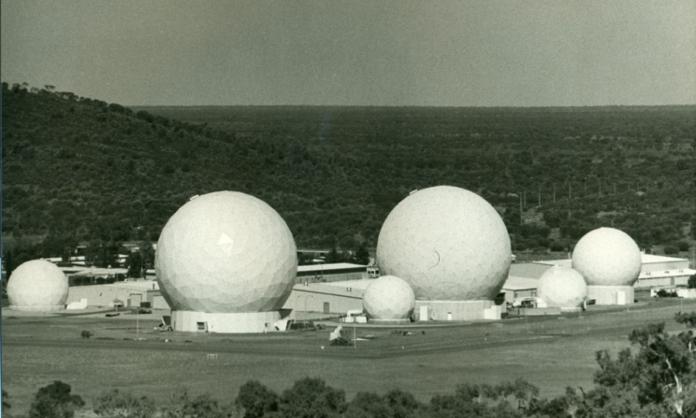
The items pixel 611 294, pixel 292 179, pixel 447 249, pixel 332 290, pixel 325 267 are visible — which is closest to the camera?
pixel 447 249

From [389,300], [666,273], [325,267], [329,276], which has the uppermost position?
[666,273]

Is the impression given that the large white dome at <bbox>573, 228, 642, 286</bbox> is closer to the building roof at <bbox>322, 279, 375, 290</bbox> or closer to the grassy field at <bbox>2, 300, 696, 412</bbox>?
the building roof at <bbox>322, 279, 375, 290</bbox>

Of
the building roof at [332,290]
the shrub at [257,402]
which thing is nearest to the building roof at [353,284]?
the building roof at [332,290]

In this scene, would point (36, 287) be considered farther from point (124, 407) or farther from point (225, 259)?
point (124, 407)

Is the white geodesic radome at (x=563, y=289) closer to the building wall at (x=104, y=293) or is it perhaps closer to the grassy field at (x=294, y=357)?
the grassy field at (x=294, y=357)

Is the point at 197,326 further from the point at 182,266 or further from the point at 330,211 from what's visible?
the point at 330,211

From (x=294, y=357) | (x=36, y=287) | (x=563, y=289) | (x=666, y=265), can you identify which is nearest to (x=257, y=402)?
(x=294, y=357)
